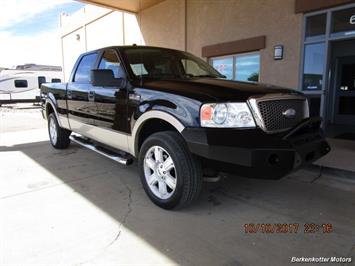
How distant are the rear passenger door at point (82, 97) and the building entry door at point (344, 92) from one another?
8.16 m

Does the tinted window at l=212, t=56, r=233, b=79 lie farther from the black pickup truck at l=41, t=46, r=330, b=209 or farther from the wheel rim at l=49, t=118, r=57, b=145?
the wheel rim at l=49, t=118, r=57, b=145

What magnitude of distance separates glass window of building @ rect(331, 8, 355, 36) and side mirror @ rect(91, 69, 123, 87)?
5.16 m

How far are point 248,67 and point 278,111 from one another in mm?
5546

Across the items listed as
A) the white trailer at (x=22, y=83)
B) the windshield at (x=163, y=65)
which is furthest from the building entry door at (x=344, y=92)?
the white trailer at (x=22, y=83)

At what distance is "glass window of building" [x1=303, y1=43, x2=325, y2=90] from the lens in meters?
6.80

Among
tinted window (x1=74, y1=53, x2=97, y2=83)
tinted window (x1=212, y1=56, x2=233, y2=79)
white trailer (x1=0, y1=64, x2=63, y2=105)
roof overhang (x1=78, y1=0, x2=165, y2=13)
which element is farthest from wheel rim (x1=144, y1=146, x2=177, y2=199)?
white trailer (x1=0, y1=64, x2=63, y2=105)

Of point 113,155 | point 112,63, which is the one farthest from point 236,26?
point 113,155

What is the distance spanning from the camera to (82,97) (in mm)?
4957

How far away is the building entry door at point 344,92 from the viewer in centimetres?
941

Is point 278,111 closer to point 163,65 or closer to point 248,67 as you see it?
point 163,65

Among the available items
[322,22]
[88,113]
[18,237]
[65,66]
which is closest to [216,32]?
[322,22]

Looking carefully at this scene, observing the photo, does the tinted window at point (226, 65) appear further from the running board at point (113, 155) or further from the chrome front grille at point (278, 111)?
the chrome front grille at point (278, 111)

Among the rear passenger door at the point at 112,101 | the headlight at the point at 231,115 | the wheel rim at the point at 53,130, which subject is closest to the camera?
the headlight at the point at 231,115

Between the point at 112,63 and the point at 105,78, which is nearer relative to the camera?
the point at 105,78
